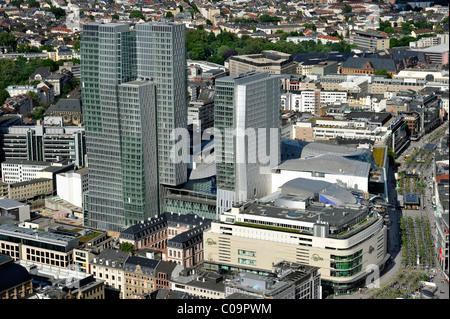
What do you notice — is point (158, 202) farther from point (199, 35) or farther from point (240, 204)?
point (199, 35)

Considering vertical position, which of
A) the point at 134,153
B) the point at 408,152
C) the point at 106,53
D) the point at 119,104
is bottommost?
the point at 408,152

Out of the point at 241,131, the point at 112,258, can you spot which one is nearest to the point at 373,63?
the point at 241,131

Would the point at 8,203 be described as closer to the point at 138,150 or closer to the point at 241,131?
the point at 138,150

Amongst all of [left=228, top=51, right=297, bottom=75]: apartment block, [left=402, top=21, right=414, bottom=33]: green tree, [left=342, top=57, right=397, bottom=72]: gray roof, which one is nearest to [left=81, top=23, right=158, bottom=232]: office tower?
[left=228, top=51, right=297, bottom=75]: apartment block

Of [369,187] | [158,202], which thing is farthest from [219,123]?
[369,187]

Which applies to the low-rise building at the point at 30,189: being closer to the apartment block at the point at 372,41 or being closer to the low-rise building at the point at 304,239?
the low-rise building at the point at 304,239
